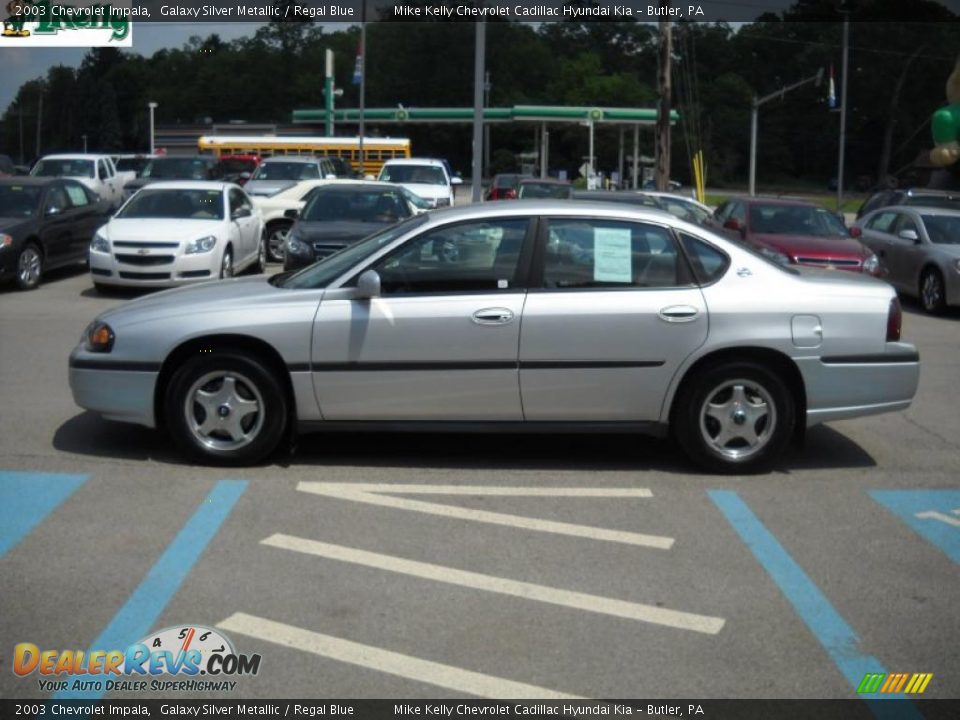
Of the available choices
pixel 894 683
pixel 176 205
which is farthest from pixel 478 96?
pixel 894 683

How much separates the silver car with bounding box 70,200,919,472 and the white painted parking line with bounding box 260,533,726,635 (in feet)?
4.38

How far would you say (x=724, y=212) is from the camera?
742 inches

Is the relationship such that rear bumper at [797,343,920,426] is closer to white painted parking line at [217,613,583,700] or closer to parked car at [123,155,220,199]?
white painted parking line at [217,613,583,700]

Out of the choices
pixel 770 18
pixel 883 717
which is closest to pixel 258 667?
pixel 883 717

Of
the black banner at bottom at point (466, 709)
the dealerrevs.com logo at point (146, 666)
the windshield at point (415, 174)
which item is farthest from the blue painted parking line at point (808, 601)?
the windshield at point (415, 174)

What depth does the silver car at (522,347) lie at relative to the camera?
688cm

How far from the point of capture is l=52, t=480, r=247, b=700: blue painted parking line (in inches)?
180

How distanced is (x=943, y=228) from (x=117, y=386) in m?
12.8

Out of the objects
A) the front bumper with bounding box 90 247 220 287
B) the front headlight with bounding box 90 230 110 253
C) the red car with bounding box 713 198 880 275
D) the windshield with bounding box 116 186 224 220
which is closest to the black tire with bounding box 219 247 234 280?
the front bumper with bounding box 90 247 220 287

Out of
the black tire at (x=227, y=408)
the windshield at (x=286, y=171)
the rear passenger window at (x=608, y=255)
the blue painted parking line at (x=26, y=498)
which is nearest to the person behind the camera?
the blue painted parking line at (x=26, y=498)

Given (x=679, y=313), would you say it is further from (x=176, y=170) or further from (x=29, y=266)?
(x=176, y=170)

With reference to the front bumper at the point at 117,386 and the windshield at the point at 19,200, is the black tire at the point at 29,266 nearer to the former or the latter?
the windshield at the point at 19,200

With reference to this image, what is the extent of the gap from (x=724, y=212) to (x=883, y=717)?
1544 centimetres

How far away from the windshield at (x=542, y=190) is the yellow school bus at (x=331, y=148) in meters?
22.3
